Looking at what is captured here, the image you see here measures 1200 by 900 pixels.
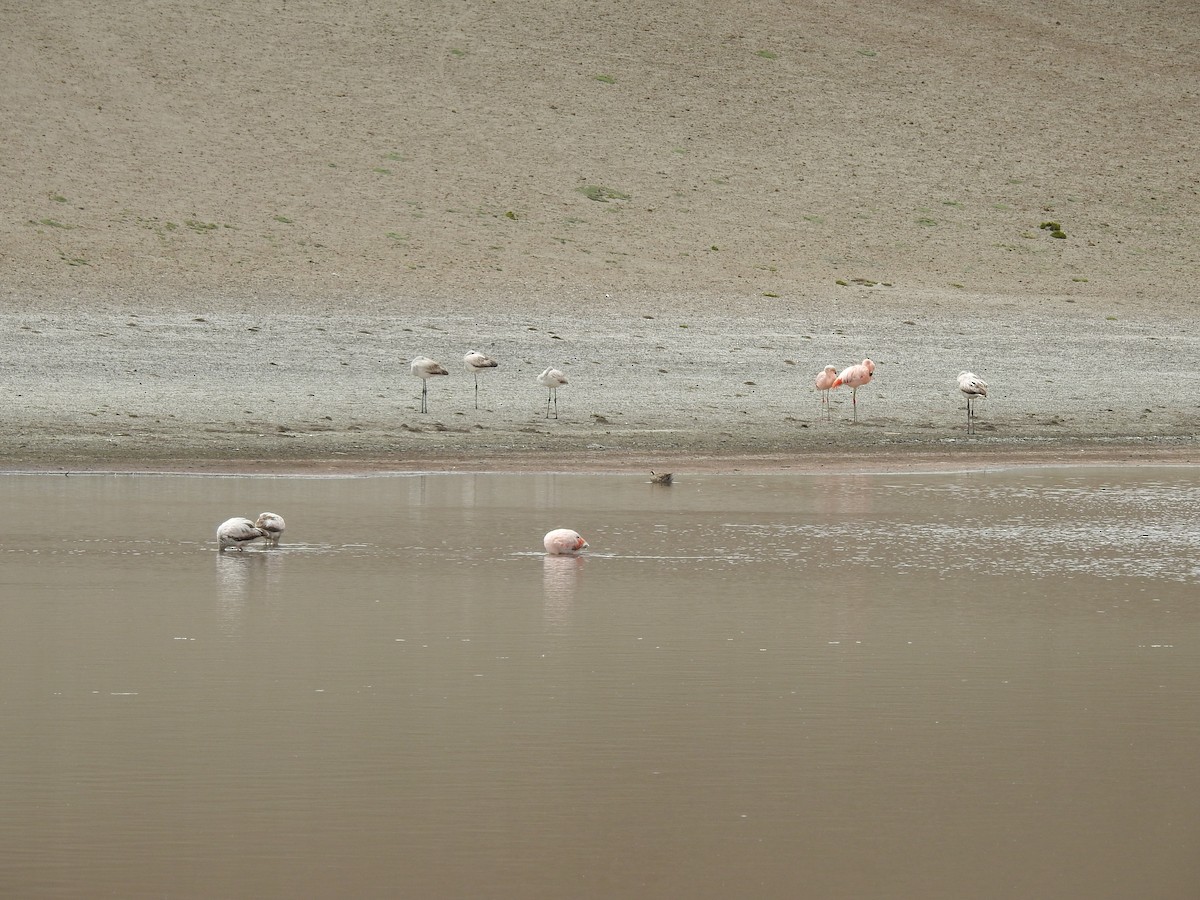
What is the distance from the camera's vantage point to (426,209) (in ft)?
124

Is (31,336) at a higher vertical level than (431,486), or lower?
higher

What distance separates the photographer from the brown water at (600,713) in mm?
5242

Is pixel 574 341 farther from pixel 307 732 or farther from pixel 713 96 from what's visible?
pixel 713 96

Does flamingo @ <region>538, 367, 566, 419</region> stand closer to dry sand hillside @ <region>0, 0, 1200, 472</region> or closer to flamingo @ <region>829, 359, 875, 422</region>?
dry sand hillside @ <region>0, 0, 1200, 472</region>

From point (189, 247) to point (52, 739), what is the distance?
87.8ft

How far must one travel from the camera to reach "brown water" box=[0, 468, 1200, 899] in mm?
5242

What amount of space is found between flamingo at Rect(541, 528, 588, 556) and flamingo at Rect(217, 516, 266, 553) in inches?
73.2

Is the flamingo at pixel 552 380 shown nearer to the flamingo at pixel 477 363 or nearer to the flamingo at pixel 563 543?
the flamingo at pixel 477 363

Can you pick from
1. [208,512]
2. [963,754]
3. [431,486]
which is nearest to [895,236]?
[431,486]

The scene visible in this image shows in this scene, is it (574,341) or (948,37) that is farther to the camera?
(948,37)

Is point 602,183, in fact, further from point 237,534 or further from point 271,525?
point 237,534

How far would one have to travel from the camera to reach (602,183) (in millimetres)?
Answer: 41188

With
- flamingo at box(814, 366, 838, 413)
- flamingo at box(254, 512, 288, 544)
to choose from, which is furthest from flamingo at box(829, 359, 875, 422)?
flamingo at box(254, 512, 288, 544)

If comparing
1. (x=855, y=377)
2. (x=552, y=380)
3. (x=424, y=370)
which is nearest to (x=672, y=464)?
(x=552, y=380)
